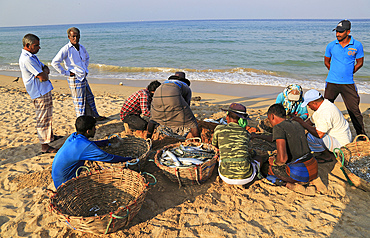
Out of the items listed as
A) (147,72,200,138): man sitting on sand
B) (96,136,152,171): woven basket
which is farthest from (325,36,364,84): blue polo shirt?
(96,136,152,171): woven basket

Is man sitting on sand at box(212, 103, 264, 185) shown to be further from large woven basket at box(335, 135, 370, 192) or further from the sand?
large woven basket at box(335, 135, 370, 192)

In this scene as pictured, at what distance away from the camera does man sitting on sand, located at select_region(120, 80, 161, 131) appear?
183 inches

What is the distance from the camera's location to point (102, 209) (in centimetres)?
309

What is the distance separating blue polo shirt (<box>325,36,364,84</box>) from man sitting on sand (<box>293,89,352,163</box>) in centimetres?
119

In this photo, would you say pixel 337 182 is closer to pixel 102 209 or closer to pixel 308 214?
pixel 308 214

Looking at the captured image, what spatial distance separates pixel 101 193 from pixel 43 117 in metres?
2.15

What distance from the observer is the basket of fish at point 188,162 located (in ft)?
10.7

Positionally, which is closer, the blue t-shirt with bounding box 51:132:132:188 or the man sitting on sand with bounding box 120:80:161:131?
the blue t-shirt with bounding box 51:132:132:188

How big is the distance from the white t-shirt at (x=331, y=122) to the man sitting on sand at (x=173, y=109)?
1.93 m

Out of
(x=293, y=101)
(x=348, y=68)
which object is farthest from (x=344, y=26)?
(x=293, y=101)

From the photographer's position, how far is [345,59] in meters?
4.54

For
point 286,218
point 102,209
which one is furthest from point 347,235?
point 102,209

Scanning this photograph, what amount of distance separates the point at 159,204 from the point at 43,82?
301 centimetres

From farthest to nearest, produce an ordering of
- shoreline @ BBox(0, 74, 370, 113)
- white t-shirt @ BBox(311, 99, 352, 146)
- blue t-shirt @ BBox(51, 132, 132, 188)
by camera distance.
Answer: shoreline @ BBox(0, 74, 370, 113)
white t-shirt @ BBox(311, 99, 352, 146)
blue t-shirt @ BBox(51, 132, 132, 188)
